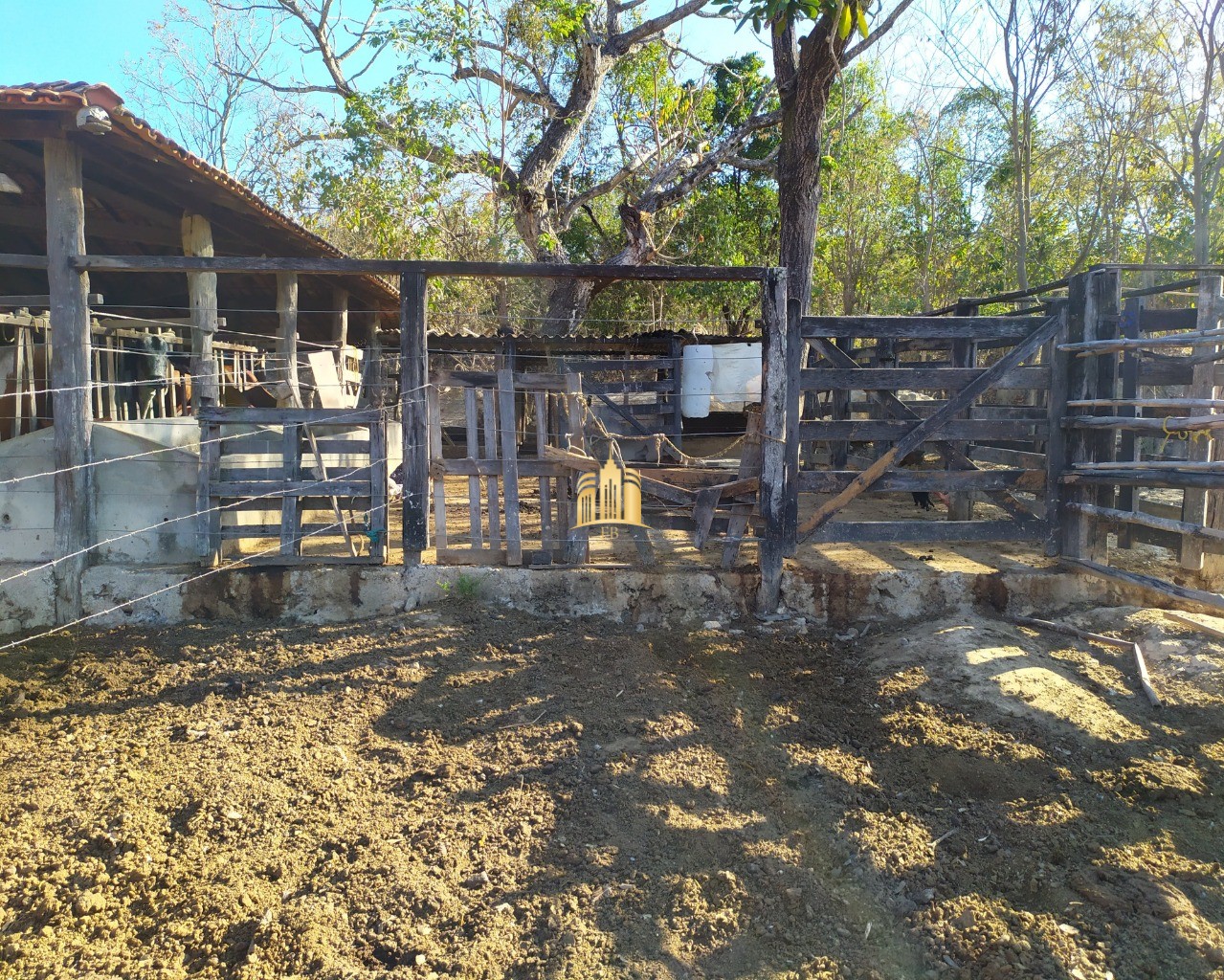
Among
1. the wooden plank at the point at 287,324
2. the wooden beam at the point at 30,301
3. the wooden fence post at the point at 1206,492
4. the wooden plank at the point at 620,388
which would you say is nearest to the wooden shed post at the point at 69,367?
the wooden beam at the point at 30,301

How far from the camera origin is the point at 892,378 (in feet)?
20.4

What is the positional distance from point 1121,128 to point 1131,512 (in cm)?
1302

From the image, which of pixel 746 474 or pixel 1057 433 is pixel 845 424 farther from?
pixel 1057 433

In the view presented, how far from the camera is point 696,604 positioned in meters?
6.21

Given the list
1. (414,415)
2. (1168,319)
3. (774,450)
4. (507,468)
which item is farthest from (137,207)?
(1168,319)

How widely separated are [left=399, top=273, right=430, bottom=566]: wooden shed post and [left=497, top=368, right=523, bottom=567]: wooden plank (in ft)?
1.80

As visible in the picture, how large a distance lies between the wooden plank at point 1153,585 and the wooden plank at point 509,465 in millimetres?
4129

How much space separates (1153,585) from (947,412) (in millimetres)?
1723

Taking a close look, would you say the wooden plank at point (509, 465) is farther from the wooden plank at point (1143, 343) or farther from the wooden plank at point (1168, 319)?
the wooden plank at point (1168, 319)

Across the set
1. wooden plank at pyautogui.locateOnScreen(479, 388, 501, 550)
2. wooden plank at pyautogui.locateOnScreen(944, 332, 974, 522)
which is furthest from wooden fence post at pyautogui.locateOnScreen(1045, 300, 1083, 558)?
wooden plank at pyautogui.locateOnScreen(479, 388, 501, 550)

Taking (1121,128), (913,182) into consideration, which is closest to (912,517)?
(1121,128)

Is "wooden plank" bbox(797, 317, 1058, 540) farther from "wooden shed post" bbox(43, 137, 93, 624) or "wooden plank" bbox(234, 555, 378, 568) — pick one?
"wooden shed post" bbox(43, 137, 93, 624)

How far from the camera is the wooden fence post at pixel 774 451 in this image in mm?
6098

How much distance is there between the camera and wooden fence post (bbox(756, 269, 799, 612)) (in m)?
6.10
